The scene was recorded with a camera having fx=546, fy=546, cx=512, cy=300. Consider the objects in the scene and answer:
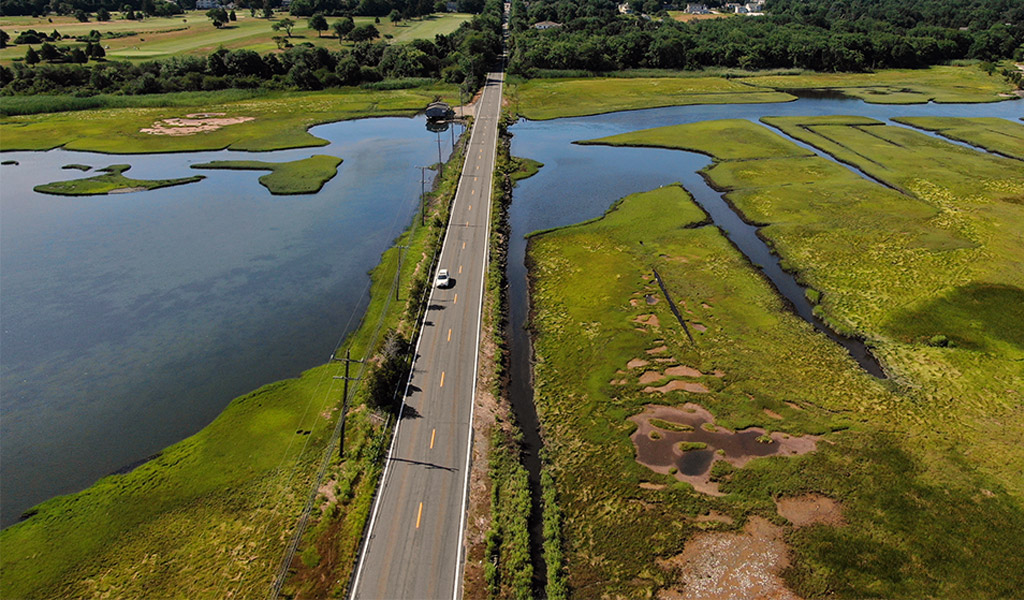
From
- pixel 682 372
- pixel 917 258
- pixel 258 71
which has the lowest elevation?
pixel 682 372

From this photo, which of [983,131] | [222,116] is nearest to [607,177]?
[983,131]

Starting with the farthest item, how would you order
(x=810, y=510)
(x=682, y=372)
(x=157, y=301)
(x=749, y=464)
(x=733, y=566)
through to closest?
(x=157, y=301) → (x=682, y=372) → (x=749, y=464) → (x=810, y=510) → (x=733, y=566)

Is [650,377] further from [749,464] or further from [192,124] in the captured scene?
[192,124]

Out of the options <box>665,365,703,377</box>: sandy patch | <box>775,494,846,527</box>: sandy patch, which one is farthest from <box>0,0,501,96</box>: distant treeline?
<box>775,494,846,527</box>: sandy patch

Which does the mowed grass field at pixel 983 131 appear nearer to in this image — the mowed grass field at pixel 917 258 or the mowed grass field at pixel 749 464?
the mowed grass field at pixel 917 258

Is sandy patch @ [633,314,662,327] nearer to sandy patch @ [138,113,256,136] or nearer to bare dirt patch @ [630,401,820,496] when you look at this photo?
bare dirt patch @ [630,401,820,496]

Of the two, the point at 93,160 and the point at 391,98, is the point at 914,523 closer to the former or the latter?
the point at 93,160

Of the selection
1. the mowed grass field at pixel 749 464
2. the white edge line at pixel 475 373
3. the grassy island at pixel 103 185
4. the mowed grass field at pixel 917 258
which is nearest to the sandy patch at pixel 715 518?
the mowed grass field at pixel 749 464

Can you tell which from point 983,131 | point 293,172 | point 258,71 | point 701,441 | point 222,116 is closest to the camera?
point 701,441
